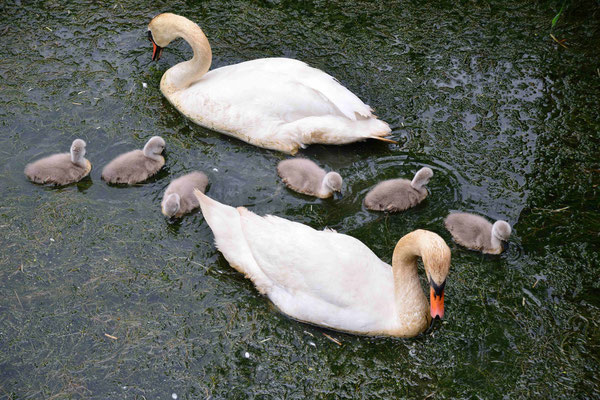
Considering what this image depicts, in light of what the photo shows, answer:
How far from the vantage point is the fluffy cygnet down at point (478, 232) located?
18.0 ft

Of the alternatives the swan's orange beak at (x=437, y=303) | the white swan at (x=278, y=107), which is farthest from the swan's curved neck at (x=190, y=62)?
the swan's orange beak at (x=437, y=303)

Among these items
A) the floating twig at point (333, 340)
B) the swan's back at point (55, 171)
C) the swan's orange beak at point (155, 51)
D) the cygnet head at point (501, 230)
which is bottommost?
the floating twig at point (333, 340)

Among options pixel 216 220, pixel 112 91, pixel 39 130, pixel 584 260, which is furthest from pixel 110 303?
pixel 584 260

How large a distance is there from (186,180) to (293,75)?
65.1 inches

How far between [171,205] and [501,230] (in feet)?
9.62

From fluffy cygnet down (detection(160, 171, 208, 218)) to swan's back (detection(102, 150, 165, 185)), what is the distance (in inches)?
12.1

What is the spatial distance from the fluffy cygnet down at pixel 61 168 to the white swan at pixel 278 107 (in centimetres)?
130

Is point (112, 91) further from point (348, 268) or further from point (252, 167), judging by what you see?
point (348, 268)

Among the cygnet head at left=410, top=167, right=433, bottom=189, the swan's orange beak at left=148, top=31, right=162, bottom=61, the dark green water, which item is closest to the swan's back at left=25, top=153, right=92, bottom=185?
the dark green water

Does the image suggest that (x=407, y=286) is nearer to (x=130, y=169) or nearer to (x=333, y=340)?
(x=333, y=340)

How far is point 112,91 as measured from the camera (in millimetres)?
7137

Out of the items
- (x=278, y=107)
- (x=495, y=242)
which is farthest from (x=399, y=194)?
(x=278, y=107)

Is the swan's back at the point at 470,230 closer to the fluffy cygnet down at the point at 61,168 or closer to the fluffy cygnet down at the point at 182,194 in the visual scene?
the fluffy cygnet down at the point at 182,194

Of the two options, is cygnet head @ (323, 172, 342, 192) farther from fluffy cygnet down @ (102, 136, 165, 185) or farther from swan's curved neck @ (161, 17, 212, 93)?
swan's curved neck @ (161, 17, 212, 93)
